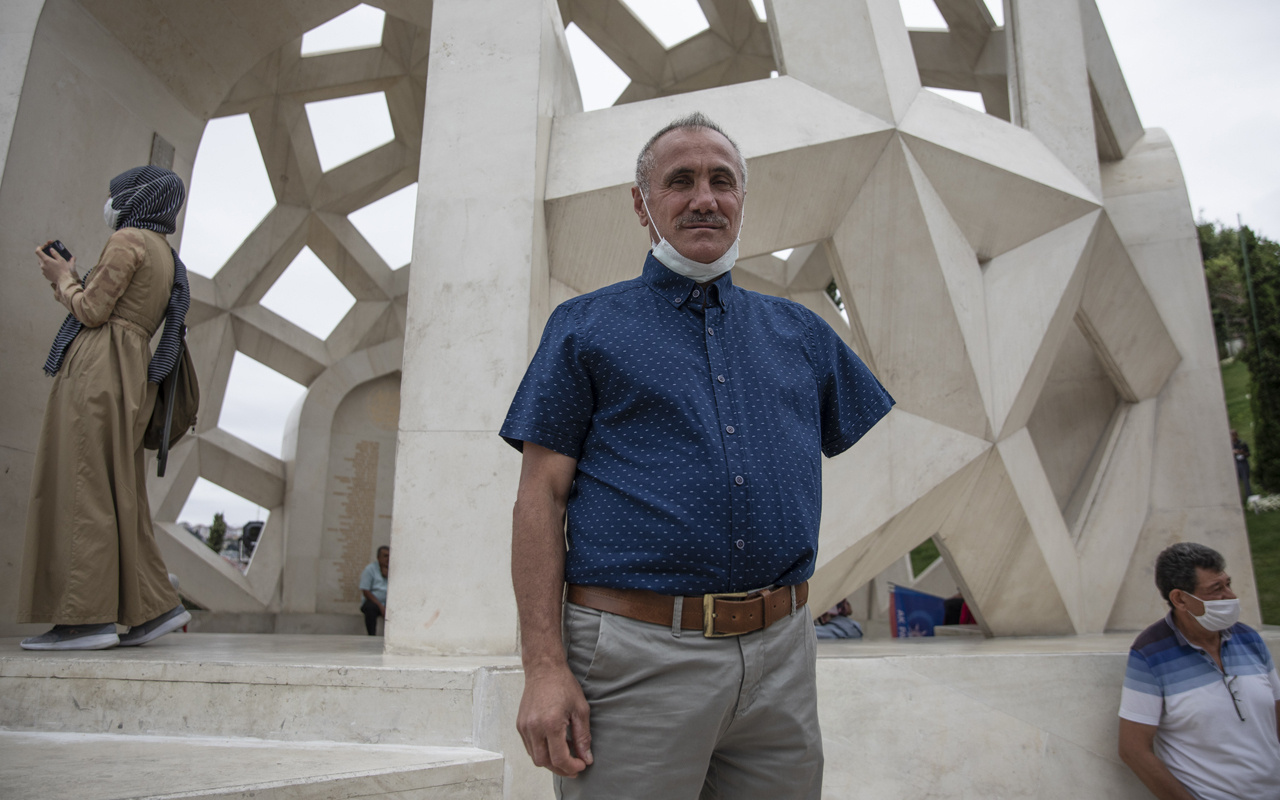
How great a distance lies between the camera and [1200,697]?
126 inches

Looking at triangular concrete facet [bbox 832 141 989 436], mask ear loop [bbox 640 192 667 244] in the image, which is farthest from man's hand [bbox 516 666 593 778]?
triangular concrete facet [bbox 832 141 989 436]

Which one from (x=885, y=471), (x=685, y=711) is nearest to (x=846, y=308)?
(x=885, y=471)

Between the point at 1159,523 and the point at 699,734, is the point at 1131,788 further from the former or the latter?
the point at 1159,523

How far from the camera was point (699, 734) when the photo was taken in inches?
57.3

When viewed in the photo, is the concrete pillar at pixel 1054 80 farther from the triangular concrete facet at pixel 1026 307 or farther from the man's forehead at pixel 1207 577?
the man's forehead at pixel 1207 577

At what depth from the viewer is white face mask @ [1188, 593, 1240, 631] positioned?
3201 mm

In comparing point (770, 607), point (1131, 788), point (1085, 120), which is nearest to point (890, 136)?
point (1085, 120)

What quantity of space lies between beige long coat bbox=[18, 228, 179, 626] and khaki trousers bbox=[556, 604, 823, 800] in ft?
9.19

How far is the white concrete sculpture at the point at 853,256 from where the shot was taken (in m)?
4.00

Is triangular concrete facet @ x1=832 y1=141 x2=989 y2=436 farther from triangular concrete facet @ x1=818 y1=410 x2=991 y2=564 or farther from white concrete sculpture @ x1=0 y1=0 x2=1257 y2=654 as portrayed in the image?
triangular concrete facet @ x1=818 y1=410 x2=991 y2=564

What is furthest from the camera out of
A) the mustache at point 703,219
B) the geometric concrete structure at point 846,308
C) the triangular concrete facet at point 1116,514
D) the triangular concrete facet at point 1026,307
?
the triangular concrete facet at point 1116,514

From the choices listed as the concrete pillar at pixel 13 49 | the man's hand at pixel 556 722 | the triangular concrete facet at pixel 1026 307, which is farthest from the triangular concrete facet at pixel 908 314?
the concrete pillar at pixel 13 49

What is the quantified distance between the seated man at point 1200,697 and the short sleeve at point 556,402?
9.46 ft

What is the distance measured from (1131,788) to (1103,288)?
470 centimetres
